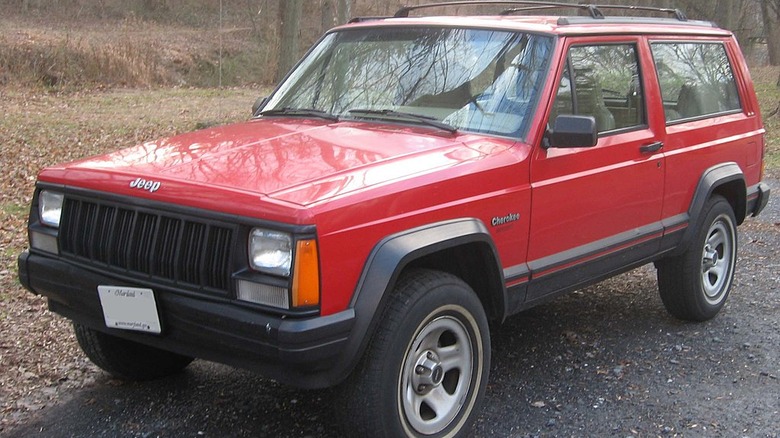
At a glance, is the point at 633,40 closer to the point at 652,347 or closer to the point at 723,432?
the point at 652,347

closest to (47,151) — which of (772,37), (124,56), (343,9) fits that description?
(343,9)

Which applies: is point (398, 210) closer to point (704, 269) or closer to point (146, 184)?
point (146, 184)

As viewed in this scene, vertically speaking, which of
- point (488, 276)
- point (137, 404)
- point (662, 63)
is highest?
point (662, 63)

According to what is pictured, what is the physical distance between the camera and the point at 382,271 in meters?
3.21

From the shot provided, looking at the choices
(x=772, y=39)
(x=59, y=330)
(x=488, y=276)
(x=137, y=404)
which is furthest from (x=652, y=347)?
(x=772, y=39)

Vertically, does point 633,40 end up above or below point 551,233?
above

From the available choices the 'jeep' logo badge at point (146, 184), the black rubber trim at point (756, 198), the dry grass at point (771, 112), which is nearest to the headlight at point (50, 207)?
the 'jeep' logo badge at point (146, 184)

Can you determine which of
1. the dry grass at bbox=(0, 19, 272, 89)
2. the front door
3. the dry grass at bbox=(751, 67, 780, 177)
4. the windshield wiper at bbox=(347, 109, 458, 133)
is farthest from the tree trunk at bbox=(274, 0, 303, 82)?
the windshield wiper at bbox=(347, 109, 458, 133)

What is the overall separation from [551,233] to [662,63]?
5.38ft

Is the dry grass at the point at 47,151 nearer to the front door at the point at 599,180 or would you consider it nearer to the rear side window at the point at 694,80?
the front door at the point at 599,180

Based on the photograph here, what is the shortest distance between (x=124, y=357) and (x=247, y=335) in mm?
1389

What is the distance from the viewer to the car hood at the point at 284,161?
329 cm

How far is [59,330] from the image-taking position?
197 inches

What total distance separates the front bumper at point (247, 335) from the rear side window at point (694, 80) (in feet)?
9.46
